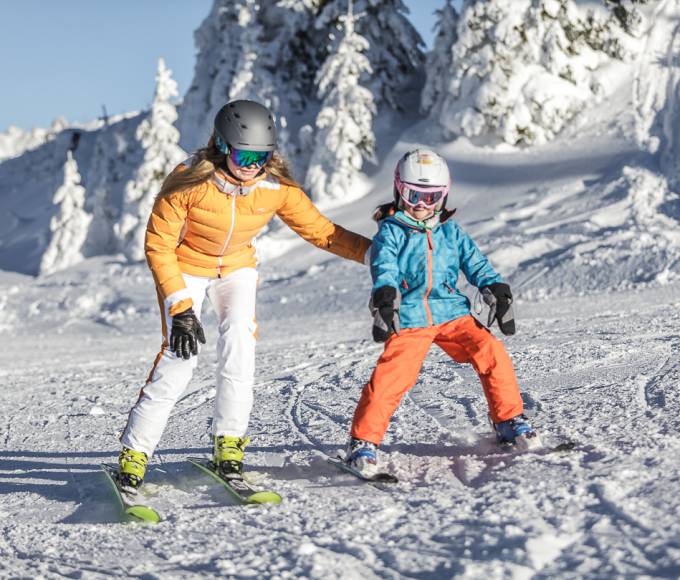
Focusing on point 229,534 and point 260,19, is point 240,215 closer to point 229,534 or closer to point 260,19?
point 229,534

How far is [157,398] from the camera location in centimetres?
434

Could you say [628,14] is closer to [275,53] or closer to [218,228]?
Result: [275,53]

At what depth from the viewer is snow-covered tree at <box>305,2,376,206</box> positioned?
2259cm

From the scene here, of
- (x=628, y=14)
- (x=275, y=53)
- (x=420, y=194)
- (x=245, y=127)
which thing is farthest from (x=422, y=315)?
(x=275, y=53)

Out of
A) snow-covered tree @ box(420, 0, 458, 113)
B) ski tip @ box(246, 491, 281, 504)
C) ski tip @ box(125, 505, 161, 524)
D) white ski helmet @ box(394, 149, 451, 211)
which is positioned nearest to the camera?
ski tip @ box(125, 505, 161, 524)

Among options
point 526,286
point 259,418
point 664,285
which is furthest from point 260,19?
point 259,418

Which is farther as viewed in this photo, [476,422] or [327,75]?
[327,75]

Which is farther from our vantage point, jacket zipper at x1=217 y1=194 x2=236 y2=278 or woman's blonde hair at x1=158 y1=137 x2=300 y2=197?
jacket zipper at x1=217 y1=194 x2=236 y2=278

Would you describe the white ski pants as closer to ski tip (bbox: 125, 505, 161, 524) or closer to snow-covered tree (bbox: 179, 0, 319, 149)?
ski tip (bbox: 125, 505, 161, 524)

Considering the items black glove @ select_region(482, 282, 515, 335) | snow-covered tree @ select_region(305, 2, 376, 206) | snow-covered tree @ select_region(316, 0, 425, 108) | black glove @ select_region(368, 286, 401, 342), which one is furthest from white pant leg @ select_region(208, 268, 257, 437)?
snow-covered tree @ select_region(316, 0, 425, 108)

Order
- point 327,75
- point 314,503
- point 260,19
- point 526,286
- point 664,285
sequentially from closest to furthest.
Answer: point 314,503, point 664,285, point 526,286, point 327,75, point 260,19

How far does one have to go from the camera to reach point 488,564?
2967 mm

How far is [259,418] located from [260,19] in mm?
25224

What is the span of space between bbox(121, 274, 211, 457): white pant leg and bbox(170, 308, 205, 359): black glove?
105mm
